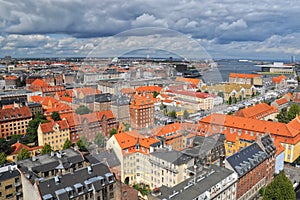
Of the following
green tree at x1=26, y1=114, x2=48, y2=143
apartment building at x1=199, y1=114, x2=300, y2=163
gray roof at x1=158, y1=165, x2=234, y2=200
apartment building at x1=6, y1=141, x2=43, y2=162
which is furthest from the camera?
green tree at x1=26, y1=114, x2=48, y2=143

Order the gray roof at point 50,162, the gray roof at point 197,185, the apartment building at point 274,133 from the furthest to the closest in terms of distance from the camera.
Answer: the apartment building at point 274,133, the gray roof at point 50,162, the gray roof at point 197,185

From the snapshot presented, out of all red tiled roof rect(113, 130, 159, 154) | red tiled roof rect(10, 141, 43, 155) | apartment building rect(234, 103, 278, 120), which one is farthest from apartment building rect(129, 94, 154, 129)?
apartment building rect(234, 103, 278, 120)

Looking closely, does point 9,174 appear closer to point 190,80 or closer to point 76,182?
point 76,182

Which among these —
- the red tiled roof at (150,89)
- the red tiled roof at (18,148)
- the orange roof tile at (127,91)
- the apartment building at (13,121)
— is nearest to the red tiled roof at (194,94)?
the red tiled roof at (150,89)

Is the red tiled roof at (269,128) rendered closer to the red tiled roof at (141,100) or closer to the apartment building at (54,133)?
the apartment building at (54,133)

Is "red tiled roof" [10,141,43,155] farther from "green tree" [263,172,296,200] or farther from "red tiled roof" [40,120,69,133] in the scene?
"green tree" [263,172,296,200]

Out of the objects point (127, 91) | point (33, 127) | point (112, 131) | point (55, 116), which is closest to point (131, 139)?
point (112, 131)
